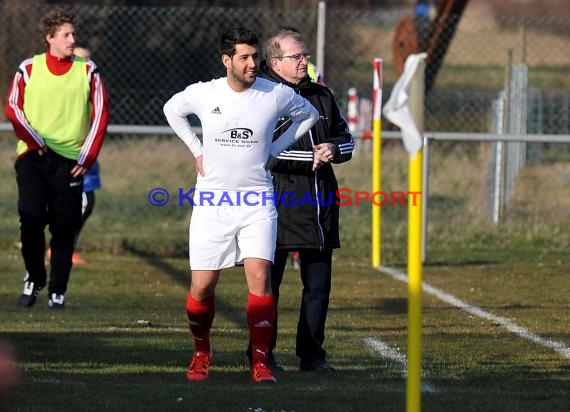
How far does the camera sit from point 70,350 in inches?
327

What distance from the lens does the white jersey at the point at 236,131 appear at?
6.99 m

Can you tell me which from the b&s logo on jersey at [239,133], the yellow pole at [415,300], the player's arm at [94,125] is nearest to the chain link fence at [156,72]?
the player's arm at [94,125]

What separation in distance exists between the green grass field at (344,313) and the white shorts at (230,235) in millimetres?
656

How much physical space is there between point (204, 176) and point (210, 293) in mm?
645

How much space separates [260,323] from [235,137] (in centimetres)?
101

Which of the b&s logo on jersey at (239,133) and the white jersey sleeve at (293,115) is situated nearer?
the b&s logo on jersey at (239,133)

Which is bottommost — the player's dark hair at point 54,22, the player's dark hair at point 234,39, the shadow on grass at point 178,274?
the shadow on grass at point 178,274

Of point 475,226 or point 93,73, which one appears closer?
point 93,73

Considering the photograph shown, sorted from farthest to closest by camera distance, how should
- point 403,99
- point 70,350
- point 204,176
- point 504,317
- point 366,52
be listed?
1. point 366,52
2. point 504,317
3. point 70,350
4. point 204,176
5. point 403,99

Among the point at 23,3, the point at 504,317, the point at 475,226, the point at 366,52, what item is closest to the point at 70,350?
the point at 504,317

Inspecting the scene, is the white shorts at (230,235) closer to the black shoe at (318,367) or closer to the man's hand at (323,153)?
the man's hand at (323,153)

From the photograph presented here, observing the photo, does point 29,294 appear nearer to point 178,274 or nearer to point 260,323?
point 178,274

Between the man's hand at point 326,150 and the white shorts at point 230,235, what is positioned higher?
the man's hand at point 326,150

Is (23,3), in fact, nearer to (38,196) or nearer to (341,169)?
(341,169)
